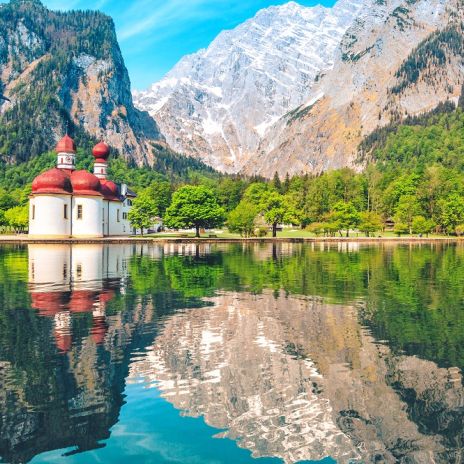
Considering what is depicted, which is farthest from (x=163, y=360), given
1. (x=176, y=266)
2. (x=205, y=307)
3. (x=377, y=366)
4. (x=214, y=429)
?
(x=176, y=266)

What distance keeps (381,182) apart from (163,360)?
496 ft

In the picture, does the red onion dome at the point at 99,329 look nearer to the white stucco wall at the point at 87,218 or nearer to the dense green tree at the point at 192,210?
the white stucco wall at the point at 87,218

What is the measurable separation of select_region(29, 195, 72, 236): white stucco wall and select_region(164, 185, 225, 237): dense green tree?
20212mm

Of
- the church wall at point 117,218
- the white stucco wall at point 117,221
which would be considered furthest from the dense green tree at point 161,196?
the white stucco wall at point 117,221

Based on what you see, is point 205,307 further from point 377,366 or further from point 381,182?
point 381,182

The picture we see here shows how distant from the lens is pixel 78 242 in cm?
9038

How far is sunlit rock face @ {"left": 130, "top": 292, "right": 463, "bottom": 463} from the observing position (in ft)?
35.7

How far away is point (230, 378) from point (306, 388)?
200 cm

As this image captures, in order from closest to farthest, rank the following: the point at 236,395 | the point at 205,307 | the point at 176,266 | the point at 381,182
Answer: the point at 236,395 → the point at 205,307 → the point at 176,266 → the point at 381,182

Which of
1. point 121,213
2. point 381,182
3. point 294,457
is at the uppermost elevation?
point 381,182

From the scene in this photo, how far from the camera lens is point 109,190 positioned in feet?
370

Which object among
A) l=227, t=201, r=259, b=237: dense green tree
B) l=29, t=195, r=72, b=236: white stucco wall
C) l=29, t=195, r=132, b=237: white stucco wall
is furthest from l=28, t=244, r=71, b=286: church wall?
l=227, t=201, r=259, b=237: dense green tree

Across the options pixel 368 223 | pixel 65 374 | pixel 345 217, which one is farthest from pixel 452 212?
pixel 65 374

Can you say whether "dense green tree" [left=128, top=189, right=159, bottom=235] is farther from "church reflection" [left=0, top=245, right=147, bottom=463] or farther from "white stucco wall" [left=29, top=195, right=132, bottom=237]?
"church reflection" [left=0, top=245, right=147, bottom=463]
